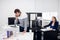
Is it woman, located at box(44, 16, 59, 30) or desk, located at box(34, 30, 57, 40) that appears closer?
desk, located at box(34, 30, 57, 40)

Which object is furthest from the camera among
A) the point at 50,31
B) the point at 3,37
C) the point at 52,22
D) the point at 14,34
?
the point at 52,22

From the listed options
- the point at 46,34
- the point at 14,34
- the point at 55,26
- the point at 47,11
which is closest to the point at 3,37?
→ the point at 14,34

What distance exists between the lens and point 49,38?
402 cm

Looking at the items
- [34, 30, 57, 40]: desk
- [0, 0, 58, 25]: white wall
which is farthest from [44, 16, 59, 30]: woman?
[0, 0, 58, 25]: white wall

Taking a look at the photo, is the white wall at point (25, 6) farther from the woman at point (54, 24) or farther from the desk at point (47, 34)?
the desk at point (47, 34)

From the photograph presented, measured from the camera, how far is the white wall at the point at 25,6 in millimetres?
4434

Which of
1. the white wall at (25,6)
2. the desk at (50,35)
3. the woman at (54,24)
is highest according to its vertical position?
the white wall at (25,6)

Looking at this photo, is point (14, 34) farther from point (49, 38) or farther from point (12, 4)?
point (12, 4)

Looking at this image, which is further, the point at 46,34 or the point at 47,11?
the point at 47,11

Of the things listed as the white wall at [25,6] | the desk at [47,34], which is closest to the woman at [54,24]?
the desk at [47,34]

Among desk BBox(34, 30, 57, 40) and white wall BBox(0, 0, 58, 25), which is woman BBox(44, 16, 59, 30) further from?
white wall BBox(0, 0, 58, 25)

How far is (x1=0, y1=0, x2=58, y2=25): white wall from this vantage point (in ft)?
14.5

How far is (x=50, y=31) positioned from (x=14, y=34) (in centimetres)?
220

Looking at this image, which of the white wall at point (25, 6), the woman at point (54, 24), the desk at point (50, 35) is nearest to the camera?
the desk at point (50, 35)
